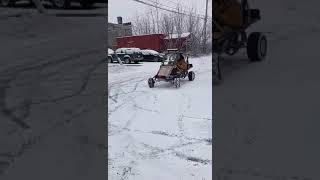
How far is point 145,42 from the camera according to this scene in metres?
2.54

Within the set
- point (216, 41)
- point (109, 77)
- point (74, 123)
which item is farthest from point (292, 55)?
point (74, 123)

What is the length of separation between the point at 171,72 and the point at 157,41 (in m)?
0.23

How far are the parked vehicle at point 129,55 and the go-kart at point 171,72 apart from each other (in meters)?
0.17

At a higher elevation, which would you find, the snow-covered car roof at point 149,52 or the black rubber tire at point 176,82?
the snow-covered car roof at point 149,52

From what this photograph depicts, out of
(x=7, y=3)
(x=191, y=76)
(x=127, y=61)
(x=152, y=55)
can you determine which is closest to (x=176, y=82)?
(x=191, y=76)

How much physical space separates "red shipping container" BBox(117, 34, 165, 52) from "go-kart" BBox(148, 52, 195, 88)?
9 centimetres

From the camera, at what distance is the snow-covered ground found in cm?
233

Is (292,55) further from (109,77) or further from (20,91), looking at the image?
(20,91)

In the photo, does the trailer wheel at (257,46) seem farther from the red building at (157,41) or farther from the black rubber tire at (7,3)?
the black rubber tire at (7,3)

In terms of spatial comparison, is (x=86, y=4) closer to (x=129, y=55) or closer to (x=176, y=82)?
(x=129, y=55)

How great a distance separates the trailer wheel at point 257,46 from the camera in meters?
2.37

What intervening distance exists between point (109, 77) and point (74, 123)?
388 mm

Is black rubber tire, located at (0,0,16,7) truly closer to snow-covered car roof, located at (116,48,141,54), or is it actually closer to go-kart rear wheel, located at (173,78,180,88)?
snow-covered car roof, located at (116,48,141,54)

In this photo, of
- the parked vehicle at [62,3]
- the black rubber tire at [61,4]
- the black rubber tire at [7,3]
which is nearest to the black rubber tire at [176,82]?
the parked vehicle at [62,3]
